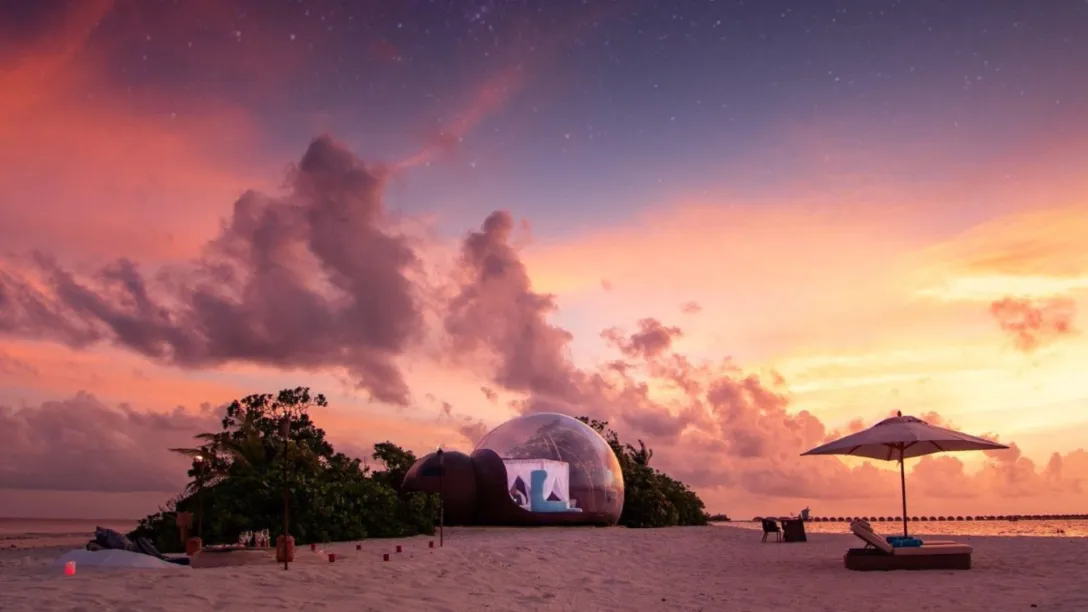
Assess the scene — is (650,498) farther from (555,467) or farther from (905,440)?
(905,440)

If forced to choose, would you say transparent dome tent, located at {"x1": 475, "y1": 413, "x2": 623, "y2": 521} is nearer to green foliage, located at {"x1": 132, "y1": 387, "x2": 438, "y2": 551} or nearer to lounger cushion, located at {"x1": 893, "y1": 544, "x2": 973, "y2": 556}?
green foliage, located at {"x1": 132, "y1": 387, "x2": 438, "y2": 551}

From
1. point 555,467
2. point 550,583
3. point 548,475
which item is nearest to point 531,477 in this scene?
point 548,475

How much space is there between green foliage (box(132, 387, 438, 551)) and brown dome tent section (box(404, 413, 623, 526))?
194 centimetres

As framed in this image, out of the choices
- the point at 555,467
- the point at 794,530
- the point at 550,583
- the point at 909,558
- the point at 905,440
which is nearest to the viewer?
the point at 550,583

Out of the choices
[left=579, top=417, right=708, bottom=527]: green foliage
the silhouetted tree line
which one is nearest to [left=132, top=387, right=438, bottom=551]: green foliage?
the silhouetted tree line

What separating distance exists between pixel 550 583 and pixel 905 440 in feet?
28.2

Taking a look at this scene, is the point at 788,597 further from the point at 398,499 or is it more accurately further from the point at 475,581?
the point at 398,499

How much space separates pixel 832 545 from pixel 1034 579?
10860 mm

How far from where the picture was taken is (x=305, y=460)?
26.1 m

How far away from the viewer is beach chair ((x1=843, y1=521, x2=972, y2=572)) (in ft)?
58.4

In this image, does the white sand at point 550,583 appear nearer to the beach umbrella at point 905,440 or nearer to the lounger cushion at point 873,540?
the lounger cushion at point 873,540

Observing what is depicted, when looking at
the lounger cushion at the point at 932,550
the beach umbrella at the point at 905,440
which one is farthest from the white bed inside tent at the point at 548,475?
the lounger cushion at the point at 932,550

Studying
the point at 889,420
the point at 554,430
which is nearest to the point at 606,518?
the point at 554,430

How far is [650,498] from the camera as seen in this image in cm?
3559
